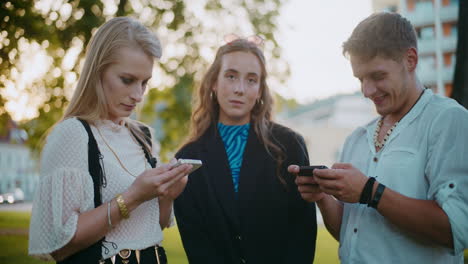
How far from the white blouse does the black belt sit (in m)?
0.03

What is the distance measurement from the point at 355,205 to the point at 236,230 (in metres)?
1.05

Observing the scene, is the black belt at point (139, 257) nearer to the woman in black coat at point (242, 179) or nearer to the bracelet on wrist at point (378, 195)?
the woman in black coat at point (242, 179)

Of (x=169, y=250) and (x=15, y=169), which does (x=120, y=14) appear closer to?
(x=169, y=250)

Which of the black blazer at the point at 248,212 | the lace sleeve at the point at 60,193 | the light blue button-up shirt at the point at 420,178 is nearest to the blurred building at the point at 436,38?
the black blazer at the point at 248,212

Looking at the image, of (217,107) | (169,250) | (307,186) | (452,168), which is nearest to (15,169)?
(169,250)

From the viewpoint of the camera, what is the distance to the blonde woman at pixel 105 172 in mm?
2377

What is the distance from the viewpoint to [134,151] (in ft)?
9.46

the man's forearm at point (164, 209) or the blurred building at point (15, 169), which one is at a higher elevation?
the man's forearm at point (164, 209)

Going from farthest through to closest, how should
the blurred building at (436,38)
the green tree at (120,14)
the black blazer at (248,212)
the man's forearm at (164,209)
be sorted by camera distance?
the blurred building at (436,38), the green tree at (120,14), the black blazer at (248,212), the man's forearm at (164,209)

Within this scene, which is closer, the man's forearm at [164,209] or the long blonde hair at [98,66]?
the long blonde hair at [98,66]

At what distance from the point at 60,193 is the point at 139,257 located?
0.56 metres

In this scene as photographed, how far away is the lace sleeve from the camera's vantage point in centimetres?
234

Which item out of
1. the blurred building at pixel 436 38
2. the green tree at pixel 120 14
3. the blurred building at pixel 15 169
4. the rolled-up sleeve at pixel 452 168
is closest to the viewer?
the rolled-up sleeve at pixel 452 168

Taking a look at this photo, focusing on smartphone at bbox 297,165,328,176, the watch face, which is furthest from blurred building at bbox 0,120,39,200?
smartphone at bbox 297,165,328,176
